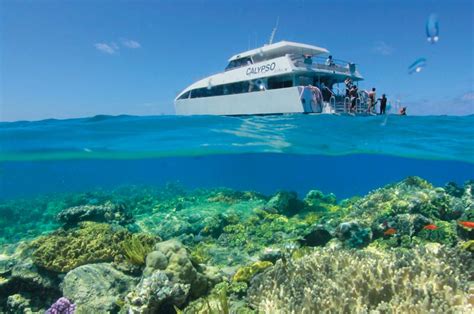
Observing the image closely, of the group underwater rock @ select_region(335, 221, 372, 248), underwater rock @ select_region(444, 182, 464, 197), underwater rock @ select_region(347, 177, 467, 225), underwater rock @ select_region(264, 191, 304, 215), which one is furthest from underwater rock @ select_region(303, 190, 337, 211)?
underwater rock @ select_region(335, 221, 372, 248)

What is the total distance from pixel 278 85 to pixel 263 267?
18483 mm

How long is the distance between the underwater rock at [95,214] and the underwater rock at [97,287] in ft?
19.8

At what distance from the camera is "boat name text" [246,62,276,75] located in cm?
2303

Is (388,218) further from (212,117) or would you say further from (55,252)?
(212,117)

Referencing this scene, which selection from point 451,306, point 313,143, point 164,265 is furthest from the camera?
point 313,143

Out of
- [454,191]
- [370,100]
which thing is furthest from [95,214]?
[370,100]

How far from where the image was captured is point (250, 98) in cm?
2375

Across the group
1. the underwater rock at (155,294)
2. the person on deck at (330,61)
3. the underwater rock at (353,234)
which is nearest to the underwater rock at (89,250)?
the underwater rock at (155,294)

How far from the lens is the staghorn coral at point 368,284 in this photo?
4070 mm

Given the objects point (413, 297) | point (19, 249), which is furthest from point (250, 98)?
point (413, 297)

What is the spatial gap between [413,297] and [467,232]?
13.9 ft

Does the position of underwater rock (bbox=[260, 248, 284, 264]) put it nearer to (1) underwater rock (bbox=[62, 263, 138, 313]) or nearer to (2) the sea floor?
(2) the sea floor

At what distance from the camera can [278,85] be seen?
23484 mm

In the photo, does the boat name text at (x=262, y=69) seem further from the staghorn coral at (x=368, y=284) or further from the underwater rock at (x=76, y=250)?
the staghorn coral at (x=368, y=284)
